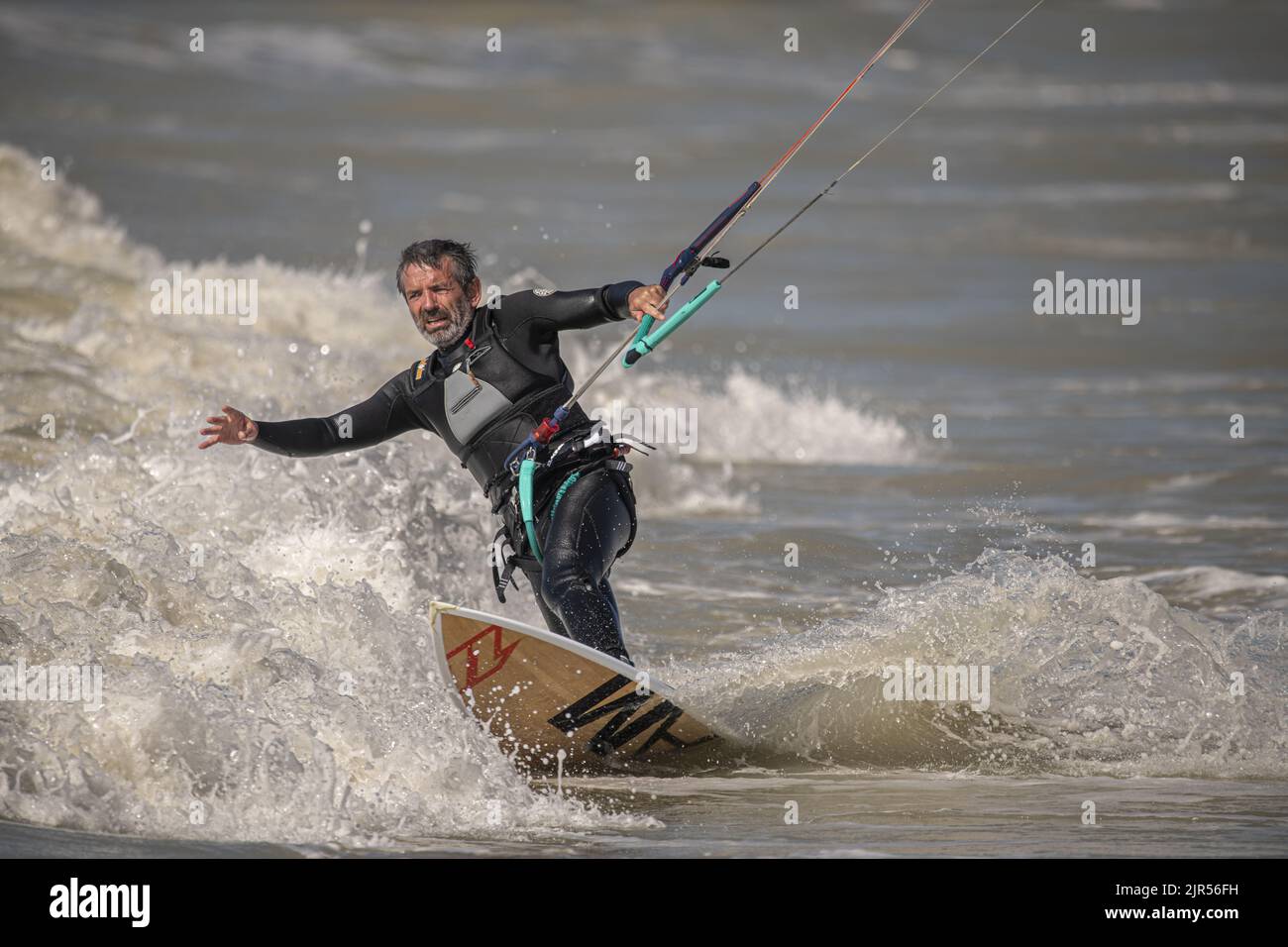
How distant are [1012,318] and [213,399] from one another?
1127 centimetres

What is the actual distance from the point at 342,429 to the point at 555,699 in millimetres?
1222

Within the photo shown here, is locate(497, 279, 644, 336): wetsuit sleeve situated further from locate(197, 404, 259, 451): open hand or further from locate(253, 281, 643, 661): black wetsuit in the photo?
locate(197, 404, 259, 451): open hand

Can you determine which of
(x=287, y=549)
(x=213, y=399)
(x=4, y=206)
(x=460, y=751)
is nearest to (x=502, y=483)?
(x=460, y=751)

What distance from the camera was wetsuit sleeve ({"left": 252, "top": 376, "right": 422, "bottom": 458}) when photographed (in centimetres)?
618

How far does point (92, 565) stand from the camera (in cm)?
695

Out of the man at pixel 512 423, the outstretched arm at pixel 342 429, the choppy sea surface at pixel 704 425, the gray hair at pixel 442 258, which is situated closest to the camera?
the choppy sea surface at pixel 704 425

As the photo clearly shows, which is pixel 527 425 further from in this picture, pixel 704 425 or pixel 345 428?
pixel 704 425

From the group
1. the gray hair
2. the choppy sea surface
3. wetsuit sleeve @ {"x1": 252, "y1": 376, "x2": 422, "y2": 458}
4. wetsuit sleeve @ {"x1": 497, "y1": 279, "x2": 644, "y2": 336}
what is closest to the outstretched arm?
wetsuit sleeve @ {"x1": 252, "y1": 376, "x2": 422, "y2": 458}

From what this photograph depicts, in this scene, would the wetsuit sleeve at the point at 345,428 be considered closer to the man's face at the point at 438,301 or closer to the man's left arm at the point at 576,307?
the man's face at the point at 438,301

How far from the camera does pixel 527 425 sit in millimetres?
6059

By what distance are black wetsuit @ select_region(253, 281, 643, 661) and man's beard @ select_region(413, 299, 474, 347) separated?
1.1 inches

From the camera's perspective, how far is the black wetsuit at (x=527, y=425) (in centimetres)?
584

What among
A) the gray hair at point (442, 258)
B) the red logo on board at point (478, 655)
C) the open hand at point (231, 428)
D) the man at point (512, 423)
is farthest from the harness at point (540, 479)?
the open hand at point (231, 428)
